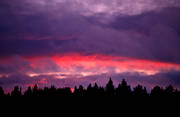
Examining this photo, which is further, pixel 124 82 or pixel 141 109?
pixel 124 82

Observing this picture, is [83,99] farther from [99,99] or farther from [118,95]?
[118,95]

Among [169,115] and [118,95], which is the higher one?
[118,95]

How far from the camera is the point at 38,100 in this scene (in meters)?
127

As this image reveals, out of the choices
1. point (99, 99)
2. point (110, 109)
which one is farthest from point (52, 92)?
point (110, 109)

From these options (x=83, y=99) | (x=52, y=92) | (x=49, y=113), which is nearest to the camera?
(x=49, y=113)

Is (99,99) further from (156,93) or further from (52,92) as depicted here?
(52,92)

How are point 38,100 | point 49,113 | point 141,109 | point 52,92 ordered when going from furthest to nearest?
1. point 52,92
2. point 38,100
3. point 49,113
4. point 141,109

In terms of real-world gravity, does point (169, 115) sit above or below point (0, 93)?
below

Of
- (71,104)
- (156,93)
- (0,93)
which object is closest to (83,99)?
(71,104)

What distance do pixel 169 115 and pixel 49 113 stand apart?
56276 millimetres

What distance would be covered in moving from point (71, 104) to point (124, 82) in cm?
3165

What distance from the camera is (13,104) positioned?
404 feet

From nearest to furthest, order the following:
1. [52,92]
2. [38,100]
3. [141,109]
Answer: [141,109], [38,100], [52,92]

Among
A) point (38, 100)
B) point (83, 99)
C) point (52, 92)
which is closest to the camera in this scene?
point (83, 99)
